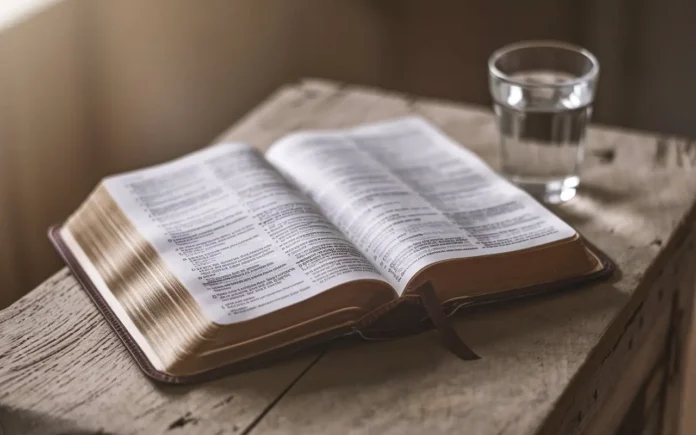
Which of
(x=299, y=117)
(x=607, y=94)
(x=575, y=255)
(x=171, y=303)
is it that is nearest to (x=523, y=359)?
(x=575, y=255)

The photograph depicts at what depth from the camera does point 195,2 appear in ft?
6.29

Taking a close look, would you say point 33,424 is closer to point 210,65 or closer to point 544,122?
point 544,122

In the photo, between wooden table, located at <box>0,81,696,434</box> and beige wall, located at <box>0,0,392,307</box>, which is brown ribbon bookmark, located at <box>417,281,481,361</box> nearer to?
wooden table, located at <box>0,81,696,434</box>

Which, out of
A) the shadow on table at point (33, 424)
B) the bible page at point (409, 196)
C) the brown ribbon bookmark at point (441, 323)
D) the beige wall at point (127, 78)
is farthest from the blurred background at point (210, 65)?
the brown ribbon bookmark at point (441, 323)

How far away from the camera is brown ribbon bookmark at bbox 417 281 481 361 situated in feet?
2.43

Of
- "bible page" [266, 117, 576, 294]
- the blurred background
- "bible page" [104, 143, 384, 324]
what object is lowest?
the blurred background

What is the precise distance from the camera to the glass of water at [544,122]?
3.15 ft

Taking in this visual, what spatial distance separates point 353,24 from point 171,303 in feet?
5.18

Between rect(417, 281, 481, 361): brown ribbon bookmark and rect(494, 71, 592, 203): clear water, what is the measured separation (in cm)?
28

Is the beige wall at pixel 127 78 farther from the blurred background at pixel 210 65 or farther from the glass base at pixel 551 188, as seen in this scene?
the glass base at pixel 551 188

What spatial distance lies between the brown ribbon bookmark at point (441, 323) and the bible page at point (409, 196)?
2 cm

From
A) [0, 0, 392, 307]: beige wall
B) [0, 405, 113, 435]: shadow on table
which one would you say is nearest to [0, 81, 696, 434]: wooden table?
[0, 405, 113, 435]: shadow on table

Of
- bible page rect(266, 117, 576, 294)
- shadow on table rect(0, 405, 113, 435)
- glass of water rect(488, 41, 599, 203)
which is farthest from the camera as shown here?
glass of water rect(488, 41, 599, 203)

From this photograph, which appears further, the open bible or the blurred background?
the blurred background
